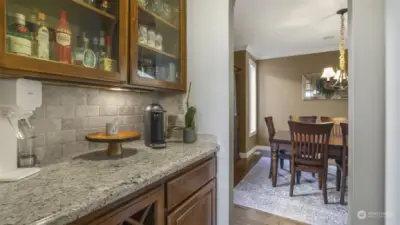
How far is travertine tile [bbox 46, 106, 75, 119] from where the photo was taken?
1089 millimetres

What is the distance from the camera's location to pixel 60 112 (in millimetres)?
1141

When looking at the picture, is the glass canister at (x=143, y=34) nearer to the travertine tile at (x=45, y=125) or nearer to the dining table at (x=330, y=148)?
the travertine tile at (x=45, y=125)

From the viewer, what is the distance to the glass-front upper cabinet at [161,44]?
1.31m

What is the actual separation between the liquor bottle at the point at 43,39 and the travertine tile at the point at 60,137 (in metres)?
0.45

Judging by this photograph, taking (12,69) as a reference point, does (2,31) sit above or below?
above

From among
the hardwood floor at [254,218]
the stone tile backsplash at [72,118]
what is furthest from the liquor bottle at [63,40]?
the hardwood floor at [254,218]

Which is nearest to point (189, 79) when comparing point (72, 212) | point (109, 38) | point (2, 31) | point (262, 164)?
point (109, 38)

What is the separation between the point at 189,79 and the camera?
1.64 meters

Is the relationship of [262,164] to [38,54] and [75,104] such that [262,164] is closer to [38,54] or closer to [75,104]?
[75,104]

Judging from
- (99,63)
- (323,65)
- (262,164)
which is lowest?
(262,164)

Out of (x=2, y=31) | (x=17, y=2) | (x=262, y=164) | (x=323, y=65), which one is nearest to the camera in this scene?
(x=2, y=31)

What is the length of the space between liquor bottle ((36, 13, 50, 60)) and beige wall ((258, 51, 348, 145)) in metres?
5.06

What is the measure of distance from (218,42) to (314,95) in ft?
13.7

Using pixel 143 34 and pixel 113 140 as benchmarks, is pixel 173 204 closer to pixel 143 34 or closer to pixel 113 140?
pixel 113 140
